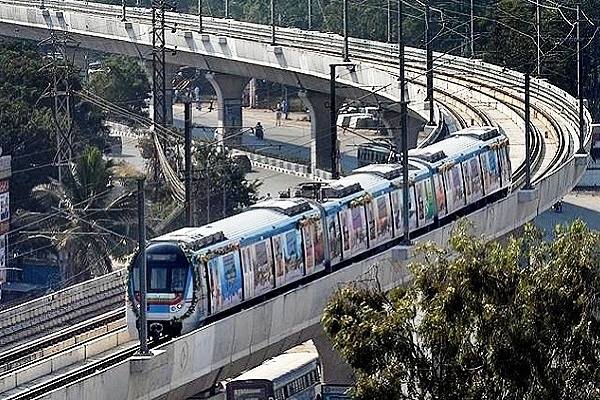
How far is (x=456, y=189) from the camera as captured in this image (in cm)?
5484

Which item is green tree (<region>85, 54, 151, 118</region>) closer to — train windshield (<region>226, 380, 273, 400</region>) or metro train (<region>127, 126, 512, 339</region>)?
metro train (<region>127, 126, 512, 339</region>)

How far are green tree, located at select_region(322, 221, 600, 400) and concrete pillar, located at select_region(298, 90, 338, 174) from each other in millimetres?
71247

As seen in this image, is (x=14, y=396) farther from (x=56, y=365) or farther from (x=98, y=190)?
(x=98, y=190)

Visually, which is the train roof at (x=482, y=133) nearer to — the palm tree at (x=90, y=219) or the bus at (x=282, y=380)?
the palm tree at (x=90, y=219)

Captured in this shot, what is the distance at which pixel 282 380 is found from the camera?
1613 inches

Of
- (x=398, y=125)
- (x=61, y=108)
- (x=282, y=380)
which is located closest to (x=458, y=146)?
(x=282, y=380)

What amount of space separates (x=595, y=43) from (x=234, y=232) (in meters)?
70.5

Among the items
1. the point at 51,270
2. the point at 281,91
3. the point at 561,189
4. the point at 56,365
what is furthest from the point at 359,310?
the point at 281,91

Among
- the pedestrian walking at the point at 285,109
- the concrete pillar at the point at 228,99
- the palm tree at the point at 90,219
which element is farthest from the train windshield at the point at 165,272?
the pedestrian walking at the point at 285,109

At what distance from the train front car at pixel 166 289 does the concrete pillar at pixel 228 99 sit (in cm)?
6830

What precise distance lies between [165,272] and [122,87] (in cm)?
8609

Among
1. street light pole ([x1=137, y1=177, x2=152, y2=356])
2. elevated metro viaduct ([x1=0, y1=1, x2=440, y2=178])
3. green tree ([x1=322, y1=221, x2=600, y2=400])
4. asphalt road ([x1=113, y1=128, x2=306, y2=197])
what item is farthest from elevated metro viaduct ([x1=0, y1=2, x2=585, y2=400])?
asphalt road ([x1=113, y1=128, x2=306, y2=197])

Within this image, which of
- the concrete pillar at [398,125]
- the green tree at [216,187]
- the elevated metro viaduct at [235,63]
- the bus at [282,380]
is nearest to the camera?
the bus at [282,380]

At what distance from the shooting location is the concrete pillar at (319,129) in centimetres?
9762
